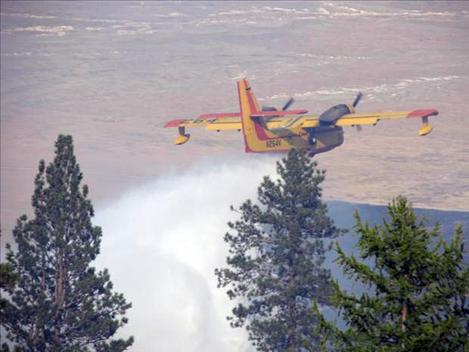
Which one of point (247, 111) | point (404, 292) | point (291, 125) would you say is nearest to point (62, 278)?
point (247, 111)

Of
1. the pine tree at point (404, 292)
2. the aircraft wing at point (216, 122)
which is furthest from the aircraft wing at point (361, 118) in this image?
the pine tree at point (404, 292)

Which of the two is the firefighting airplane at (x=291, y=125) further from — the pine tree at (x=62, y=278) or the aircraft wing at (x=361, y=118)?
the pine tree at (x=62, y=278)

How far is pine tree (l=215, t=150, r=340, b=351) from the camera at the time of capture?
7544 centimetres

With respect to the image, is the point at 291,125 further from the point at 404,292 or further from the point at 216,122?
the point at 404,292

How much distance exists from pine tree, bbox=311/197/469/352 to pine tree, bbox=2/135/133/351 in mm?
34305

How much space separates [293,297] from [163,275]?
45197mm

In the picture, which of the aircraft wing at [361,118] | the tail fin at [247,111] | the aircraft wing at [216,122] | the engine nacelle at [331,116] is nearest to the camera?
the tail fin at [247,111]

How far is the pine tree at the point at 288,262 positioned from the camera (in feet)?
247

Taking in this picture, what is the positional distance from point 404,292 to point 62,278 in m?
39.7

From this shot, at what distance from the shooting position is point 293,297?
76.2m

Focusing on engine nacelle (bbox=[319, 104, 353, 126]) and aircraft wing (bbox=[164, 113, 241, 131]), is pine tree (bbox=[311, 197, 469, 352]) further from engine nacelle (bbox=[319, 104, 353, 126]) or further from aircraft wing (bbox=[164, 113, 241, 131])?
aircraft wing (bbox=[164, 113, 241, 131])

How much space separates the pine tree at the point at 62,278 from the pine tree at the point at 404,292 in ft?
113

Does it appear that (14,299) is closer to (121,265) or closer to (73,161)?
(73,161)

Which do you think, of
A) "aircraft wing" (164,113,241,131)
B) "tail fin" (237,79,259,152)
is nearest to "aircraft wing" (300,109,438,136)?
"tail fin" (237,79,259,152)
